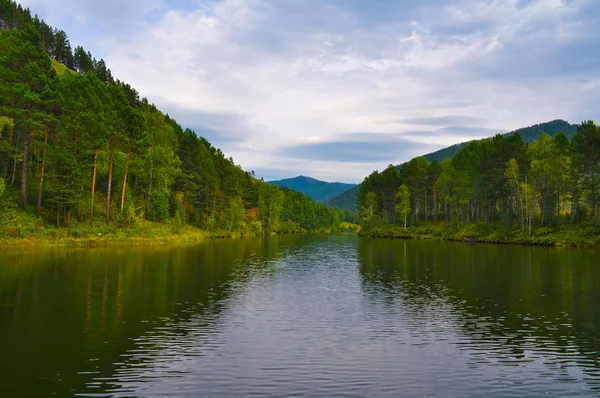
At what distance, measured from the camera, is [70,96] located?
5738 centimetres

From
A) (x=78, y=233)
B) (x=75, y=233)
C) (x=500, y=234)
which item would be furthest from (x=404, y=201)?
(x=75, y=233)

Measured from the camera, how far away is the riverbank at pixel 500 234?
71300mm

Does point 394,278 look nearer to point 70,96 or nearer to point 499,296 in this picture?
point 499,296

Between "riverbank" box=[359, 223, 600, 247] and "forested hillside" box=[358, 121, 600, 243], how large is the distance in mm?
172

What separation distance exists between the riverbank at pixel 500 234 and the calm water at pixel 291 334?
3974 centimetres

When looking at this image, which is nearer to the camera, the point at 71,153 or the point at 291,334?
the point at 291,334

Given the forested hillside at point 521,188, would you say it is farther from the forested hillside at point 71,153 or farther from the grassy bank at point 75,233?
the grassy bank at point 75,233

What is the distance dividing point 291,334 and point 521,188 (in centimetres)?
7850

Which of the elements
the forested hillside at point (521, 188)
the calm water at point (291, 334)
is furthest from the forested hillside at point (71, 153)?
the forested hillside at point (521, 188)

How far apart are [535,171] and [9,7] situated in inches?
6121

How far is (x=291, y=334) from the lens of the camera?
64.2ft

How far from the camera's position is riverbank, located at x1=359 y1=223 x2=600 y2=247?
71300 mm

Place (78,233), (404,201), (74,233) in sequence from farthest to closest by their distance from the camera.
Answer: (404,201)
(78,233)
(74,233)

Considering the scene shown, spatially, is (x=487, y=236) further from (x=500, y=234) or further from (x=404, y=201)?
(x=404, y=201)
